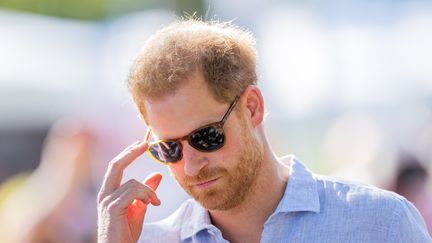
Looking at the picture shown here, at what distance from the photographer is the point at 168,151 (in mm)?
3719

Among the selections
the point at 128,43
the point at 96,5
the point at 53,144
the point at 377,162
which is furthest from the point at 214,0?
the point at 96,5

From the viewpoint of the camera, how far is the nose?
3.68 metres

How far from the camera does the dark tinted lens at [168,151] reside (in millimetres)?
3709

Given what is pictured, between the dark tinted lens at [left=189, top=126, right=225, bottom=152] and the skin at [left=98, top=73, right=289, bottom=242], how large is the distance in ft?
0.06

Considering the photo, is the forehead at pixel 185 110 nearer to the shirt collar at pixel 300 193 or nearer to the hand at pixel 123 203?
the hand at pixel 123 203

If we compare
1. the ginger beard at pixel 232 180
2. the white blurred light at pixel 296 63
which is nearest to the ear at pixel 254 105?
the ginger beard at pixel 232 180

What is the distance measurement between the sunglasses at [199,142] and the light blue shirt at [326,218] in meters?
0.26

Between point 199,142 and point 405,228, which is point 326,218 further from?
point 199,142

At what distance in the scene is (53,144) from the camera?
7.02m

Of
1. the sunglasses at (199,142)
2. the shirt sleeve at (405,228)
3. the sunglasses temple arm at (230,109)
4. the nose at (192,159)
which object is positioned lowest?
the shirt sleeve at (405,228)

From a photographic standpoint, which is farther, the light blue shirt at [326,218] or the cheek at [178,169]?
the cheek at [178,169]

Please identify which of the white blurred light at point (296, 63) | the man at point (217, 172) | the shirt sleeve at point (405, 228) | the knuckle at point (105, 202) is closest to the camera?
the shirt sleeve at point (405, 228)

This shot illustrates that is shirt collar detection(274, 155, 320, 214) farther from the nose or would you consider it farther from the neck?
the nose

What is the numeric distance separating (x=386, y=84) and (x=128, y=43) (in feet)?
9.26
